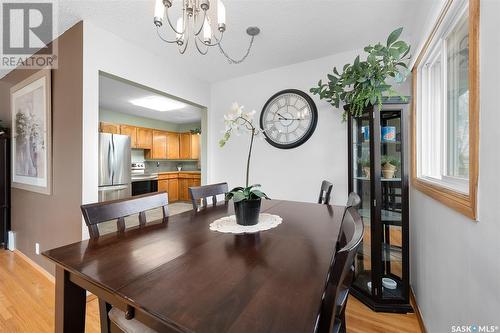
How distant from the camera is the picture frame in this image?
86.7 inches

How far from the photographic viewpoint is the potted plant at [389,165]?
1842 millimetres

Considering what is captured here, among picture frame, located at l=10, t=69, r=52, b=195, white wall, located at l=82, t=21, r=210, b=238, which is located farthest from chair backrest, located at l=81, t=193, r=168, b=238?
picture frame, located at l=10, t=69, r=52, b=195

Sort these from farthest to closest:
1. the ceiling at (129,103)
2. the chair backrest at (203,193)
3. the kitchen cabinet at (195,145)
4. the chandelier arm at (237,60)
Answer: the kitchen cabinet at (195,145)
the ceiling at (129,103)
the chandelier arm at (237,60)
the chair backrest at (203,193)

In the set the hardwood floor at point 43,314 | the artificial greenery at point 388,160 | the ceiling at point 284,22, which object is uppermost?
the ceiling at point 284,22

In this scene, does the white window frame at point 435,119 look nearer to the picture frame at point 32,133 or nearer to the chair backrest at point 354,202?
the chair backrest at point 354,202

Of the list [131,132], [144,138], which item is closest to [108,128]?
[131,132]

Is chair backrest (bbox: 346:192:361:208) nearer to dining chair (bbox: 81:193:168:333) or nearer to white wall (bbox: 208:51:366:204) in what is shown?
dining chair (bbox: 81:193:168:333)

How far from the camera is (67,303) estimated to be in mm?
857

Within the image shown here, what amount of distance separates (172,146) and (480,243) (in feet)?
20.8

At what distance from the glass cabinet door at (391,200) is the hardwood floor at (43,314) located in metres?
0.21

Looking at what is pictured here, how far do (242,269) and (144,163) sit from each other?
231 inches

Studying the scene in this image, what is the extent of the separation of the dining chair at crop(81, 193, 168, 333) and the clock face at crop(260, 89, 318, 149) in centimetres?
166

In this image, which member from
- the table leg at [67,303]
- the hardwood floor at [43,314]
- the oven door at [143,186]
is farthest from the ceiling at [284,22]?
the oven door at [143,186]

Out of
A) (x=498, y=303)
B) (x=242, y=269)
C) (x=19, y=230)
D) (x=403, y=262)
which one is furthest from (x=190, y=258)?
(x=19, y=230)
